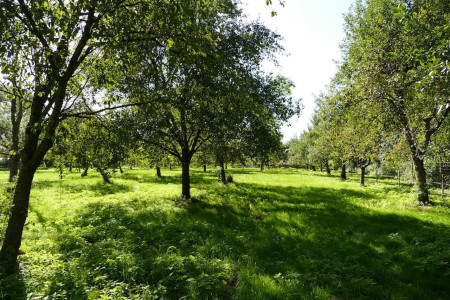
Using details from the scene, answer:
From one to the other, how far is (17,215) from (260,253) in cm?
710

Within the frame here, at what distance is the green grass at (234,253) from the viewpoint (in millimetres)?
5659

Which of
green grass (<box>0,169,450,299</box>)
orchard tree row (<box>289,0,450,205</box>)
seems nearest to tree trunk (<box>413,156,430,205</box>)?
orchard tree row (<box>289,0,450,205</box>)

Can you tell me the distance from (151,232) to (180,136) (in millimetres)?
5818

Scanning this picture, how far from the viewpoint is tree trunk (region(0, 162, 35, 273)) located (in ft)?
20.4

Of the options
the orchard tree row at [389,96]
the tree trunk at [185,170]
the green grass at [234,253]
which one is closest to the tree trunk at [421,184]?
the orchard tree row at [389,96]

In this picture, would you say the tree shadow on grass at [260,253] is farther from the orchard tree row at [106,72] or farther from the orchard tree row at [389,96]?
the orchard tree row at [389,96]

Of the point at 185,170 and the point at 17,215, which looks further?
the point at 185,170

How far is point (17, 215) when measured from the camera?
630 cm

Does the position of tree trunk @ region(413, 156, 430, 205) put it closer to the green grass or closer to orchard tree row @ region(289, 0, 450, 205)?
orchard tree row @ region(289, 0, 450, 205)

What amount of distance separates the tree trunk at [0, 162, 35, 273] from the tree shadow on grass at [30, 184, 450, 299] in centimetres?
148

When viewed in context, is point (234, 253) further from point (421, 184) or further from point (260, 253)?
point (421, 184)

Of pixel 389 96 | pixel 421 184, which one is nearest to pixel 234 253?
pixel 389 96

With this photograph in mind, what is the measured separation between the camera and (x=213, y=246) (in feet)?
26.8

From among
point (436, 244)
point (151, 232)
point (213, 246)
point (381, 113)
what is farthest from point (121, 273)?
point (381, 113)
